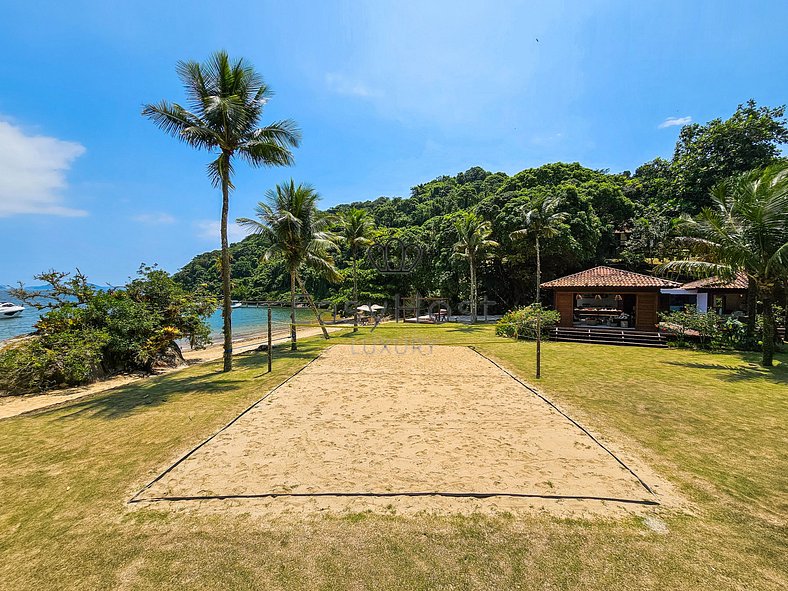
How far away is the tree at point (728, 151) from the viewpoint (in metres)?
29.6

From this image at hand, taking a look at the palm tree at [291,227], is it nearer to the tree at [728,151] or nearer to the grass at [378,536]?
the grass at [378,536]

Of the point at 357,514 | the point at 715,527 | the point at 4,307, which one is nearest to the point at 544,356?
the point at 715,527

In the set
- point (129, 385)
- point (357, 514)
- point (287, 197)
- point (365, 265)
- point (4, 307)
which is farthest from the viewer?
point (4, 307)

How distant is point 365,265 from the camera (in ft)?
124

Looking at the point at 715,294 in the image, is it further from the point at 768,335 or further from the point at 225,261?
the point at 225,261

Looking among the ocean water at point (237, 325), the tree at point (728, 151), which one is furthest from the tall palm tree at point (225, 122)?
the tree at point (728, 151)

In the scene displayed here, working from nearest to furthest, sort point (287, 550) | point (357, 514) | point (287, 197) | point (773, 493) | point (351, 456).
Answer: point (287, 550) < point (357, 514) < point (773, 493) < point (351, 456) < point (287, 197)

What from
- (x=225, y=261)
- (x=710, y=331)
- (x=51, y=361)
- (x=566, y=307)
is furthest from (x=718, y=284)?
(x=51, y=361)

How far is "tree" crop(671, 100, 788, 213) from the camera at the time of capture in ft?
97.0

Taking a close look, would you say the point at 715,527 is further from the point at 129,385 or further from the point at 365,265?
the point at 365,265

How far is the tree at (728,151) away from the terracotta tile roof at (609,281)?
18.2 m

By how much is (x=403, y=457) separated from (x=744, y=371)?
1217 cm

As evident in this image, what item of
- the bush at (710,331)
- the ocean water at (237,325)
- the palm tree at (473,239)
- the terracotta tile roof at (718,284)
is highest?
the palm tree at (473,239)

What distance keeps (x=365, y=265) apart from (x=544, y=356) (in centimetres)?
2659
